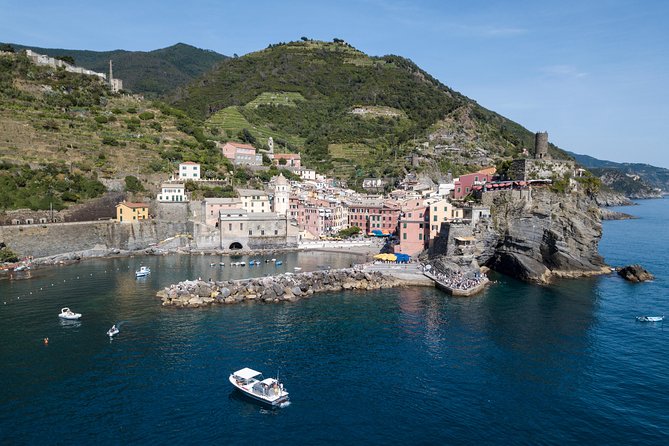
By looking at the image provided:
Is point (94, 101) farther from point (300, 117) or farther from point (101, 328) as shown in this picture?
point (101, 328)

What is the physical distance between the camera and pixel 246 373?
22953 mm

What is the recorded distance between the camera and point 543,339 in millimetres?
30281

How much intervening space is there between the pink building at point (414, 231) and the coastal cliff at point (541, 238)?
7033mm

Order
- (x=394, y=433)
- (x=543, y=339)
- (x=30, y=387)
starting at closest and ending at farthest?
(x=394, y=433) → (x=30, y=387) → (x=543, y=339)

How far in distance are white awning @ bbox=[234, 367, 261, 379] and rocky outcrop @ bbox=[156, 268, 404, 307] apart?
14.1 meters

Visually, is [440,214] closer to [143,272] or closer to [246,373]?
[143,272]

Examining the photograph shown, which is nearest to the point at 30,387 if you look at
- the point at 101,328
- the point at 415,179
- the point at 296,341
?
the point at 101,328

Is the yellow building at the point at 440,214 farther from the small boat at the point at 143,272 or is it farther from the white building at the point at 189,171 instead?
the white building at the point at 189,171

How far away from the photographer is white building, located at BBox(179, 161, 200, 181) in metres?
71.6

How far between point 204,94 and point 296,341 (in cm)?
12795

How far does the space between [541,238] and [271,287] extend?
94.3 ft

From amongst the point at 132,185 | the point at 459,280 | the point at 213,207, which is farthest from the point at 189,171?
the point at 459,280

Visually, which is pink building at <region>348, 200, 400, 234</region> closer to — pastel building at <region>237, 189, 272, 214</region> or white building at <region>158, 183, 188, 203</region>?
pastel building at <region>237, 189, 272, 214</region>

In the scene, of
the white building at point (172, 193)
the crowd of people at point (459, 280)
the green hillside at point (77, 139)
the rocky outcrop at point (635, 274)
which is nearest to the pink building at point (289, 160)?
the green hillside at point (77, 139)
